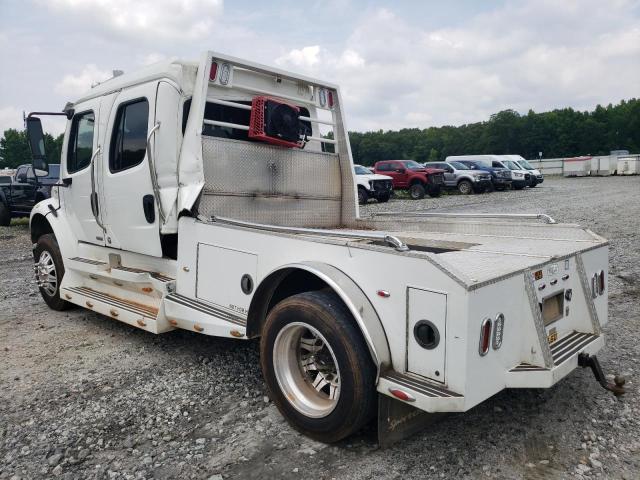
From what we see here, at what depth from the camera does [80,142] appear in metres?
5.75

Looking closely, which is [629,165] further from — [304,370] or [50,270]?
[304,370]

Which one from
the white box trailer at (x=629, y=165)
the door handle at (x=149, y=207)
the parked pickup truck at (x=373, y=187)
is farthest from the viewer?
the white box trailer at (x=629, y=165)

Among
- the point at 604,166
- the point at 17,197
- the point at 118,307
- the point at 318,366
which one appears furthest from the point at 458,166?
the point at 318,366

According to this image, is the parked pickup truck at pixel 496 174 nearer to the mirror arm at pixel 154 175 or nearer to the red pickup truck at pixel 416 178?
the red pickup truck at pixel 416 178

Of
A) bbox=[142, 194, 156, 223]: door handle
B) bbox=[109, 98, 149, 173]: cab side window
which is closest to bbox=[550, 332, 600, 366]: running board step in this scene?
bbox=[142, 194, 156, 223]: door handle

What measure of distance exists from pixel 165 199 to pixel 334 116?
2.17 meters

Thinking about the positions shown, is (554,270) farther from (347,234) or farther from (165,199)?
(165,199)

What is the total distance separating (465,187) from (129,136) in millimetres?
24788

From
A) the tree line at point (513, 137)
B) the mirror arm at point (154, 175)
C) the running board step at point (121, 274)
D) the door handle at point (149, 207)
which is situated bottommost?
the running board step at point (121, 274)

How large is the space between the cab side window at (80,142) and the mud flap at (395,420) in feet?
13.7

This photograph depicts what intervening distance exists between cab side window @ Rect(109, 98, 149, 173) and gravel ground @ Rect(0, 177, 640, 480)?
5.70 ft

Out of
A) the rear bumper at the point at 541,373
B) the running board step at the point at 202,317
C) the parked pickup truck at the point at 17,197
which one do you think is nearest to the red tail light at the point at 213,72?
the running board step at the point at 202,317

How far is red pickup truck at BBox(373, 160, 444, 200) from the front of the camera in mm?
25797

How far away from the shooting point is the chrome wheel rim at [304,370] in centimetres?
329
